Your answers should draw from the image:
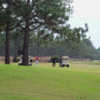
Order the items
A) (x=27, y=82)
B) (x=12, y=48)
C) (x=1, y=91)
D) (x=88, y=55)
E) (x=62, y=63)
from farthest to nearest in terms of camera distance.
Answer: (x=88, y=55)
(x=12, y=48)
(x=62, y=63)
(x=27, y=82)
(x=1, y=91)

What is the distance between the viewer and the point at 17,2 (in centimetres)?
3812

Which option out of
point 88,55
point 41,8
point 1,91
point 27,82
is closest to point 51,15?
point 41,8

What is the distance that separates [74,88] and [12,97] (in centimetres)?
444

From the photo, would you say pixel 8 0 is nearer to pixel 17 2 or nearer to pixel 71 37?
pixel 17 2

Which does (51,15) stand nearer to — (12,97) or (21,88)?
(21,88)

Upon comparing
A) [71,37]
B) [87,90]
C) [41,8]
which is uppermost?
[41,8]

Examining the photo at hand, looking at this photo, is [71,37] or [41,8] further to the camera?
[71,37]

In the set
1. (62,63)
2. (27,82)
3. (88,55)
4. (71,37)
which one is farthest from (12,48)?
(27,82)

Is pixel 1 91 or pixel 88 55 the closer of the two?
pixel 1 91

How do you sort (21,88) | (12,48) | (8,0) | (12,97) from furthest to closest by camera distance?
(12,48)
(8,0)
(21,88)
(12,97)

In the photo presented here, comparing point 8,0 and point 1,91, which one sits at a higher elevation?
point 8,0

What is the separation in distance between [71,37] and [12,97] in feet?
93.4

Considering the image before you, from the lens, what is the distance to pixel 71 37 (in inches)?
1625

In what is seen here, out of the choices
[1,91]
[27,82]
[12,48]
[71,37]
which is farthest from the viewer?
[12,48]
